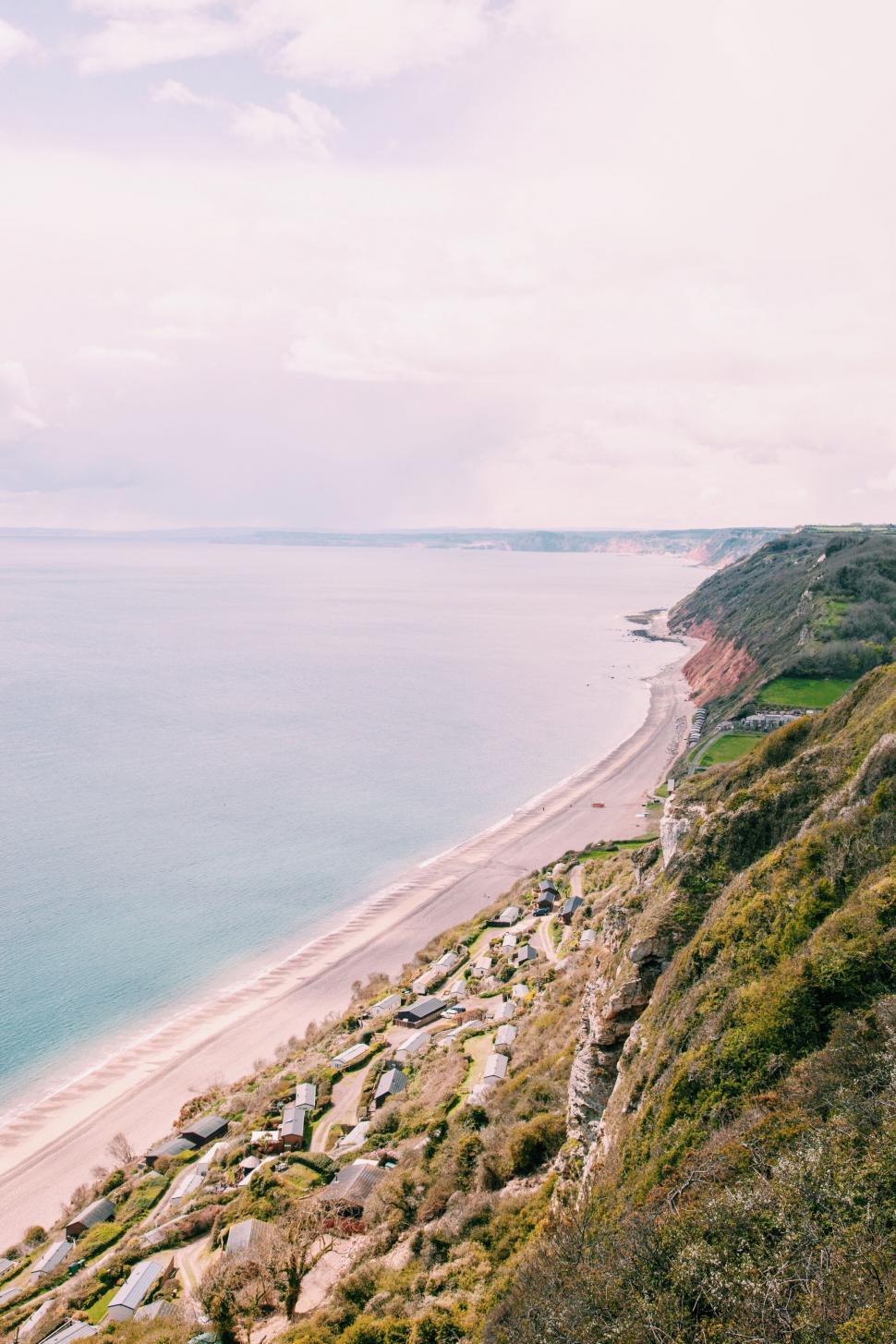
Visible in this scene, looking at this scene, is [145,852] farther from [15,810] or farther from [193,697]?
[193,697]

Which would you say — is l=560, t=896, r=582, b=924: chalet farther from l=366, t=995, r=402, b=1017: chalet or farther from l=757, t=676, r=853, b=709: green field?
l=757, t=676, r=853, b=709: green field

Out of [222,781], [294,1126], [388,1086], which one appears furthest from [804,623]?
[294,1126]

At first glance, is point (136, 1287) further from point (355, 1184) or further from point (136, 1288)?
point (355, 1184)

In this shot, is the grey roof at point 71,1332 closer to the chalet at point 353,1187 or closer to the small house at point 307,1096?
the chalet at point 353,1187

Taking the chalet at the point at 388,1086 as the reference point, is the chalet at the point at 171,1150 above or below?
below

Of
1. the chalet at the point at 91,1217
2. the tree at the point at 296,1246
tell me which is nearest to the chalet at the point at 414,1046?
the tree at the point at 296,1246

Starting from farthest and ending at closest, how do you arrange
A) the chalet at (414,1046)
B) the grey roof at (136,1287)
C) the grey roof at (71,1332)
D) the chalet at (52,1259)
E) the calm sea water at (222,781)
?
the calm sea water at (222,781), the chalet at (414,1046), the chalet at (52,1259), the grey roof at (136,1287), the grey roof at (71,1332)
